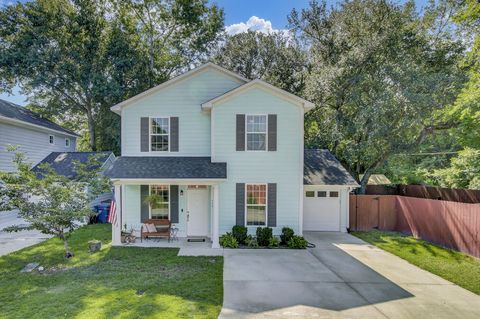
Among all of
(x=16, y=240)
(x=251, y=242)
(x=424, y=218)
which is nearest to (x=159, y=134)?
(x=251, y=242)

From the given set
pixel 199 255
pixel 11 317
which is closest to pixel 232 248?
pixel 199 255

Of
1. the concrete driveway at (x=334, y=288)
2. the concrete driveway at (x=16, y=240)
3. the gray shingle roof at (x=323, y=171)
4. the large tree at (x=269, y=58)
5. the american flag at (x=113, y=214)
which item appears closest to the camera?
the concrete driveway at (x=334, y=288)

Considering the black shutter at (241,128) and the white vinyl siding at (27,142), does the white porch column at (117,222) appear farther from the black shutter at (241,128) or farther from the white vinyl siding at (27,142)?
the white vinyl siding at (27,142)

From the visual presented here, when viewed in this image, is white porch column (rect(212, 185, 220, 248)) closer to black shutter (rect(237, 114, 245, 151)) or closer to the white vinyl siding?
black shutter (rect(237, 114, 245, 151))

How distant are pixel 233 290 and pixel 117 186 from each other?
21.4 ft

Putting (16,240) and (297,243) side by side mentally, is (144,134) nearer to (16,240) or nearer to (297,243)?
(16,240)

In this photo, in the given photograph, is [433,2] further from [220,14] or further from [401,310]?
[401,310]

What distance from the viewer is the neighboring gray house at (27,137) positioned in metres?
14.6

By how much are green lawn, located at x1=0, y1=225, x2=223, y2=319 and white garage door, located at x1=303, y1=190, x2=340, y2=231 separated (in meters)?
5.95

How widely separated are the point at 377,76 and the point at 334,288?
13635 millimetres

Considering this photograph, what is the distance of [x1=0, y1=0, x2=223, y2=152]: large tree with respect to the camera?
65.8 ft

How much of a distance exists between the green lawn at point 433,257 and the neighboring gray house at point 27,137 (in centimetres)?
1668

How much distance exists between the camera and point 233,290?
6664 mm

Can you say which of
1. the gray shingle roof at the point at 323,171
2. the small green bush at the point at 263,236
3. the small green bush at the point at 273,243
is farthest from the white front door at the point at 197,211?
the gray shingle roof at the point at 323,171
